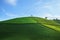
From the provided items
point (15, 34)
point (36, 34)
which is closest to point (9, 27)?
point (15, 34)

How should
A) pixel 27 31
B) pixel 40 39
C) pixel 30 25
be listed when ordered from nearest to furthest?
pixel 40 39, pixel 27 31, pixel 30 25

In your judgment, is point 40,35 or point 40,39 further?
point 40,35

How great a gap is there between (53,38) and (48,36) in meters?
0.94

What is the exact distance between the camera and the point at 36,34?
19.3 m

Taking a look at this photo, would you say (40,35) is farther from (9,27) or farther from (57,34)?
(9,27)

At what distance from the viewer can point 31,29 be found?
69.5ft

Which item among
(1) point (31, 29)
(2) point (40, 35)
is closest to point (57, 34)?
(2) point (40, 35)

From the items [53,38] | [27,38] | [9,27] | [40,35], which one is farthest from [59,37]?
[9,27]

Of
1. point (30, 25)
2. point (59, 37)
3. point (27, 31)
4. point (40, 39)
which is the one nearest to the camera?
point (40, 39)

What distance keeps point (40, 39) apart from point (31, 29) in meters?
4.35

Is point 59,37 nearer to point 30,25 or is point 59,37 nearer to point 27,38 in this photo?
point 27,38

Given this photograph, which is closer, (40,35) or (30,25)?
(40,35)

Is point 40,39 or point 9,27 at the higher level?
point 9,27

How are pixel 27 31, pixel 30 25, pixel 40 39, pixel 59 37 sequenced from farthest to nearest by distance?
pixel 30 25, pixel 27 31, pixel 59 37, pixel 40 39
